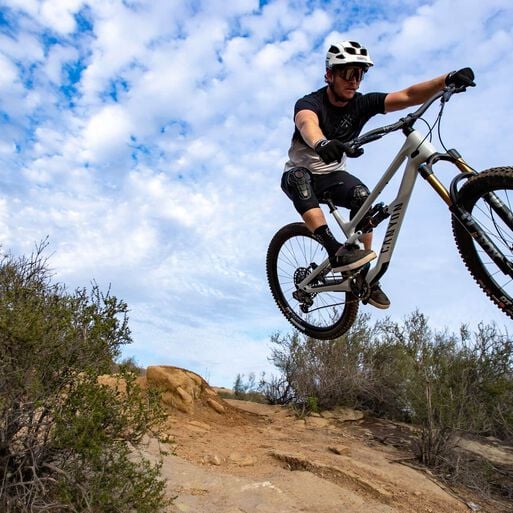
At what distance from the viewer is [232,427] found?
350 inches

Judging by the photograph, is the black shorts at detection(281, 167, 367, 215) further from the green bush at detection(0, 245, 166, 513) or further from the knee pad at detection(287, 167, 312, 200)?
the green bush at detection(0, 245, 166, 513)

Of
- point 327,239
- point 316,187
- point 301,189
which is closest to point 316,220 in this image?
point 327,239

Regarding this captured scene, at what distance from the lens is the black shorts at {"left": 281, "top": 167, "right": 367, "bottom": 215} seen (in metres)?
4.85

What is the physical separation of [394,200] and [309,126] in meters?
0.89

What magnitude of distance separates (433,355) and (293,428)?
3310 millimetres

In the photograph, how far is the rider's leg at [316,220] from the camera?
436 cm

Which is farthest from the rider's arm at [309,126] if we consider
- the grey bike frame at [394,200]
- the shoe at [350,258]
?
the shoe at [350,258]

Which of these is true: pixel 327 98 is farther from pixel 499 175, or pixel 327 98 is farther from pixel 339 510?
pixel 339 510

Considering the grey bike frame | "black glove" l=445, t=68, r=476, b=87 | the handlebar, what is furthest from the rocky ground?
"black glove" l=445, t=68, r=476, b=87

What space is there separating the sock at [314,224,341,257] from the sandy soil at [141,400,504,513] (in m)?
2.86

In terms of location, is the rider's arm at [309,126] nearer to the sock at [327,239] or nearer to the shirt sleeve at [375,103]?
the shirt sleeve at [375,103]

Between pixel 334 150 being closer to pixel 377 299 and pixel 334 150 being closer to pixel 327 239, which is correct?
pixel 327 239

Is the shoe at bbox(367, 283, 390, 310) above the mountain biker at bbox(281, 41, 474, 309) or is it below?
below

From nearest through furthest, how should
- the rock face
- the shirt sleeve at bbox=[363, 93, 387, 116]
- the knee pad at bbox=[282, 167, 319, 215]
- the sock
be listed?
the sock → the knee pad at bbox=[282, 167, 319, 215] → the shirt sleeve at bbox=[363, 93, 387, 116] → the rock face
